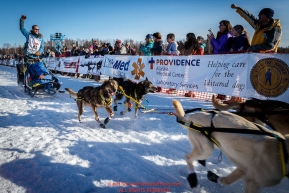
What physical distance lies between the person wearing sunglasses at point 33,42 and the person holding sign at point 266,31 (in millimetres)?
7206

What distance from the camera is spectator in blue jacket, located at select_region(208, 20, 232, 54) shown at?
207 inches

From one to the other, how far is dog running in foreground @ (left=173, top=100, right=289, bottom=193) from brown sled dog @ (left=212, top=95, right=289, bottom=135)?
81 centimetres

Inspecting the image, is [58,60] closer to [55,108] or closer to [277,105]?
[55,108]

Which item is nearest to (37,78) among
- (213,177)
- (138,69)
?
(138,69)

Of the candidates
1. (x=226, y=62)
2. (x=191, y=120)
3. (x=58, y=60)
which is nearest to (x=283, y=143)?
(x=191, y=120)

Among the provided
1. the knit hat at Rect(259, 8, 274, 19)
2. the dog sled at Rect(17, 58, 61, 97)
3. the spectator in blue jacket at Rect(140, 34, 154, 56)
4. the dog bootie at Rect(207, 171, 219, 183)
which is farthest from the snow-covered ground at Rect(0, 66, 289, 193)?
the spectator in blue jacket at Rect(140, 34, 154, 56)

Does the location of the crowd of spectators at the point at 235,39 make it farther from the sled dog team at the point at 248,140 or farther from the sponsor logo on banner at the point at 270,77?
the sled dog team at the point at 248,140

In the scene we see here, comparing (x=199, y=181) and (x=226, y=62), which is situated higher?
(x=226, y=62)

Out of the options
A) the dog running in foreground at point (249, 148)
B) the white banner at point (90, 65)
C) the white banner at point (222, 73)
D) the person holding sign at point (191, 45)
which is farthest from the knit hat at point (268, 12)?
the white banner at point (90, 65)

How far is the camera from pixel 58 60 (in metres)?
16.3

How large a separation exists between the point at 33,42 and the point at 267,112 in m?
7.79

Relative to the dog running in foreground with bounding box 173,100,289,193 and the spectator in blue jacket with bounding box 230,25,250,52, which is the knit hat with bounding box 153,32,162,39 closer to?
the spectator in blue jacket with bounding box 230,25,250,52

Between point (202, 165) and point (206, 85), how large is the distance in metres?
3.37

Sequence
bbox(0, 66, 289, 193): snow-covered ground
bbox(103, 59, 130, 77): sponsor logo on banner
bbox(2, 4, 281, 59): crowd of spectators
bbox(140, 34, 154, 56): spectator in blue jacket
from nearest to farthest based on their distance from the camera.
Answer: bbox(0, 66, 289, 193): snow-covered ground, bbox(2, 4, 281, 59): crowd of spectators, bbox(140, 34, 154, 56): spectator in blue jacket, bbox(103, 59, 130, 77): sponsor logo on banner
